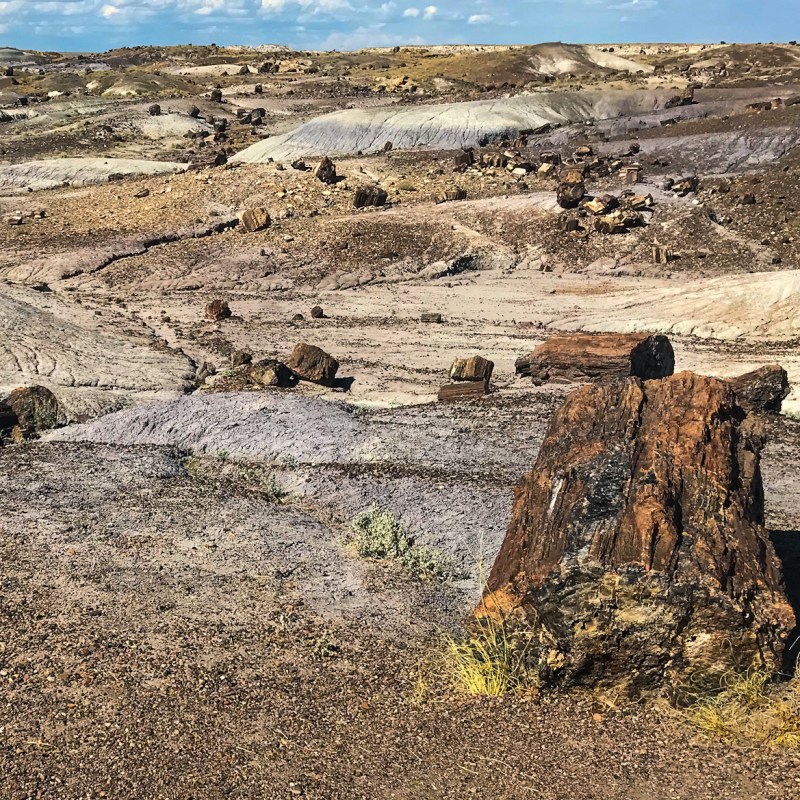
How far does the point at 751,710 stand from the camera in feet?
23.9

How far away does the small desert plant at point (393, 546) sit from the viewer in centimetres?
1046

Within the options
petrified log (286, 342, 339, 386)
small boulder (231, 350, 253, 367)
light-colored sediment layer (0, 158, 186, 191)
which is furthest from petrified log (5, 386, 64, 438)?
light-colored sediment layer (0, 158, 186, 191)

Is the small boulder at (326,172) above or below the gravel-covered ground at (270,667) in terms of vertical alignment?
above

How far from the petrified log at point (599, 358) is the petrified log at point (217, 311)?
1079cm

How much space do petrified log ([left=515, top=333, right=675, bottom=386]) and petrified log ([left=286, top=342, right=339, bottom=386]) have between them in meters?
4.20

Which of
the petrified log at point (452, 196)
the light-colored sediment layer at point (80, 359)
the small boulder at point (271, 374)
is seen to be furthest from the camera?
the petrified log at point (452, 196)

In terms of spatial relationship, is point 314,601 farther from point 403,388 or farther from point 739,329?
point 739,329

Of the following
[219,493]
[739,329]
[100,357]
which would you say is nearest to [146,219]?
[100,357]

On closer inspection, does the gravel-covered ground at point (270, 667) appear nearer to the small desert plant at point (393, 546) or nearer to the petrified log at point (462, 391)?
the small desert plant at point (393, 546)

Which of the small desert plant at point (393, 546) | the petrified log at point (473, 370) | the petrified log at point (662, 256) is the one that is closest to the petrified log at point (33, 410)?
the small desert plant at point (393, 546)

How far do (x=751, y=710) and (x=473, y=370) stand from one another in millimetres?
13195

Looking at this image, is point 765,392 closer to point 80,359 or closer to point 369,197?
point 80,359

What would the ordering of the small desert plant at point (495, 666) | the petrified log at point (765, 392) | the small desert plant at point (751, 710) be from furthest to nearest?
the petrified log at point (765, 392), the small desert plant at point (495, 666), the small desert plant at point (751, 710)

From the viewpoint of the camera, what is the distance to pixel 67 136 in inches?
2164
